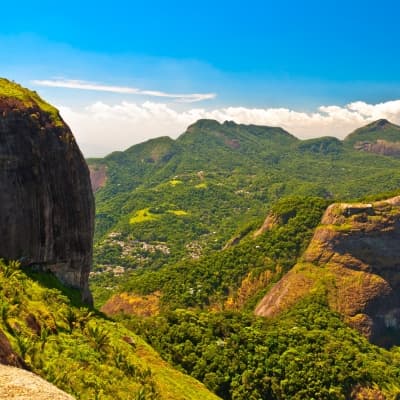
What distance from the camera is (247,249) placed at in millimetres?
111938

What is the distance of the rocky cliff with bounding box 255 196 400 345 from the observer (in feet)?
275

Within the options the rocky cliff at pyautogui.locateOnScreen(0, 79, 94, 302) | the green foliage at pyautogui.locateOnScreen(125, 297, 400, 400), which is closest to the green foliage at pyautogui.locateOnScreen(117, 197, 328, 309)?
the green foliage at pyautogui.locateOnScreen(125, 297, 400, 400)

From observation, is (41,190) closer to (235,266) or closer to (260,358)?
(260,358)

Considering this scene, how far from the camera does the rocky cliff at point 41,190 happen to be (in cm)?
3962

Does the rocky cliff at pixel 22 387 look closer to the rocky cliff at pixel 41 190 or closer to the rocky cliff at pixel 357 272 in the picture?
the rocky cliff at pixel 41 190

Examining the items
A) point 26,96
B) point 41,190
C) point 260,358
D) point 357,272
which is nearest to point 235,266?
point 357,272

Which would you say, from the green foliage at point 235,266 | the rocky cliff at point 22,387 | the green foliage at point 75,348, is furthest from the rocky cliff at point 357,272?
the rocky cliff at point 22,387

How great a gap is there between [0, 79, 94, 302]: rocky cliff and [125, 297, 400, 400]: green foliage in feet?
60.9

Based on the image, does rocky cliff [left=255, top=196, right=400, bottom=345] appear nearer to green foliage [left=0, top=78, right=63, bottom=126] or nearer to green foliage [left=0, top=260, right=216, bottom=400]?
green foliage [left=0, top=260, right=216, bottom=400]

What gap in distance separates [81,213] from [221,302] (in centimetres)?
5863

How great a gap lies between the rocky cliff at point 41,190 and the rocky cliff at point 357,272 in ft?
172

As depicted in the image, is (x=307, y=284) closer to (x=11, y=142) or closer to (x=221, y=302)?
(x=221, y=302)

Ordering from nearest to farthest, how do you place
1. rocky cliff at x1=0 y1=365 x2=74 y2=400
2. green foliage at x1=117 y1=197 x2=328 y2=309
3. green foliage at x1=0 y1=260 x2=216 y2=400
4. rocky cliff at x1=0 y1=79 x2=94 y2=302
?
rocky cliff at x1=0 y1=365 x2=74 y2=400 → green foliage at x1=0 y1=260 x2=216 y2=400 → rocky cliff at x1=0 y1=79 x2=94 y2=302 → green foliage at x1=117 y1=197 x2=328 y2=309

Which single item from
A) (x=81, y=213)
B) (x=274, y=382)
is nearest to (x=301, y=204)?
(x=274, y=382)
